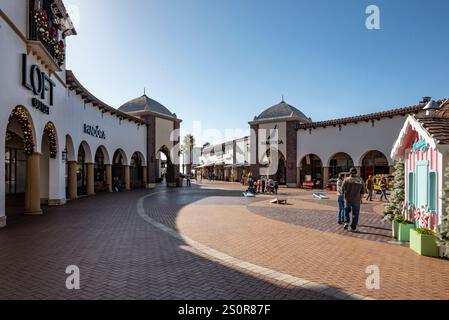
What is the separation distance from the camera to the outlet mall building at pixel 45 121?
9.75 m

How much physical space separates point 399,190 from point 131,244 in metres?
7.30

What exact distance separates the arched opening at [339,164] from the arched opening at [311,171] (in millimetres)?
1134

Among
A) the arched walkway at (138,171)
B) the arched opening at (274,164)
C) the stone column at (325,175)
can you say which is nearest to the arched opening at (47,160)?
the arched walkway at (138,171)

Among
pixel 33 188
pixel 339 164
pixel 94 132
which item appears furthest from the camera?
pixel 339 164

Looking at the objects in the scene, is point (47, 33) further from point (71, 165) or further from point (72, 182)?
point (72, 182)

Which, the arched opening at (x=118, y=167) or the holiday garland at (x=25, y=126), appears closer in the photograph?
the holiday garland at (x=25, y=126)

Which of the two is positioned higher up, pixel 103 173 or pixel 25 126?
pixel 25 126

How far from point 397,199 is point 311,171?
23474 mm

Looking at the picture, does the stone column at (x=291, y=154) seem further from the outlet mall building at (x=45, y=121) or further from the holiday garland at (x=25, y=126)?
the holiday garland at (x=25, y=126)

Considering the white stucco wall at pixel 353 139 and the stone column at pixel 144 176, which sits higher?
the white stucco wall at pixel 353 139

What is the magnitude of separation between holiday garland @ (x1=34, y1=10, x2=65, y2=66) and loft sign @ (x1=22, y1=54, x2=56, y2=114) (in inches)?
52.8

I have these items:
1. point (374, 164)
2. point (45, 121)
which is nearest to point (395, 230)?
point (45, 121)

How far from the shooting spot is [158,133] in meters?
32.4

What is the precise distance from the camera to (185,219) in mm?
10938
